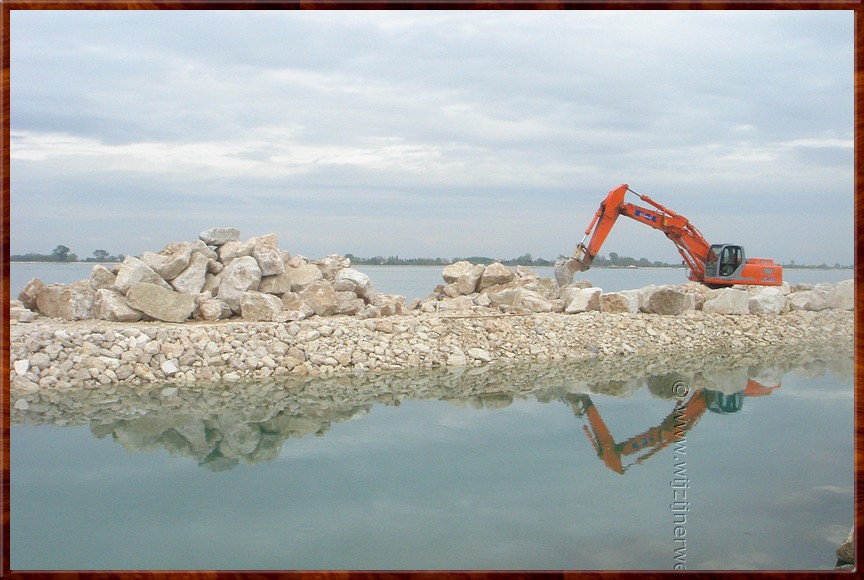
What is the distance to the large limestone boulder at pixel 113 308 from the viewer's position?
9977 millimetres

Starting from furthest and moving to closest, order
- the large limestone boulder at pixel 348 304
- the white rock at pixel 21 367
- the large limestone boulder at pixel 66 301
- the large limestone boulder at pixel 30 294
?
the large limestone boulder at pixel 348 304 → the large limestone boulder at pixel 30 294 → the large limestone boulder at pixel 66 301 → the white rock at pixel 21 367

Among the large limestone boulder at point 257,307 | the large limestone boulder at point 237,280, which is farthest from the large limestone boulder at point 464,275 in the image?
the large limestone boulder at point 257,307

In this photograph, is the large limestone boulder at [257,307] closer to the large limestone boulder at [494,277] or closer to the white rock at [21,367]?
the white rock at [21,367]

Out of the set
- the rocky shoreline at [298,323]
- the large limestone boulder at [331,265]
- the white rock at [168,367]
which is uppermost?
the large limestone boulder at [331,265]

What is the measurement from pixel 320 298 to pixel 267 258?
111cm

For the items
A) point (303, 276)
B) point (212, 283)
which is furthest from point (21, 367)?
point (303, 276)

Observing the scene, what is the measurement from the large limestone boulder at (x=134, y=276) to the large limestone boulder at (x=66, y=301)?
48 cm

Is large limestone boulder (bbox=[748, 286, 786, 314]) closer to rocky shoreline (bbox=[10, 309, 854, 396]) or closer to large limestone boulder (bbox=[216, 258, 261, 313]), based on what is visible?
rocky shoreline (bbox=[10, 309, 854, 396])

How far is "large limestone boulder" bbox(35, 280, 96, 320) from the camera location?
10258 mm

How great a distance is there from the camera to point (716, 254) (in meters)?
15.2

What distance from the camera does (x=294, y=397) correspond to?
8430 millimetres

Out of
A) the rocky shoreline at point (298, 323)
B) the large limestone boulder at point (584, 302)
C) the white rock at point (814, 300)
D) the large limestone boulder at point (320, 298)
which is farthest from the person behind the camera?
the white rock at point (814, 300)

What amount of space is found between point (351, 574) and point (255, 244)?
961 cm

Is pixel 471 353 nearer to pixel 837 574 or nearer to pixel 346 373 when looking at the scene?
pixel 346 373
